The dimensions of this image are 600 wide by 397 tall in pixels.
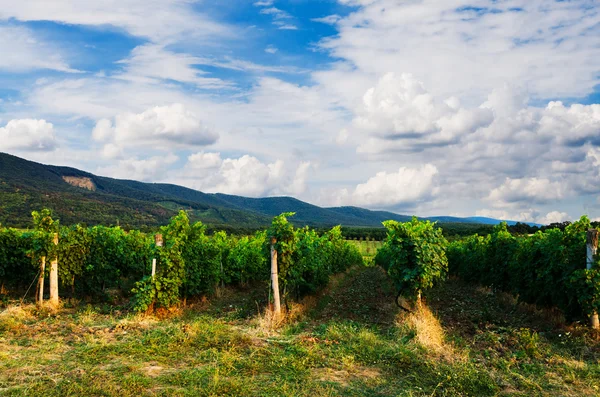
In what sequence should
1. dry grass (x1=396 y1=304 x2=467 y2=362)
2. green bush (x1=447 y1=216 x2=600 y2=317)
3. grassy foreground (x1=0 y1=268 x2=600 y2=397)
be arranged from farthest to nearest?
1. green bush (x1=447 y1=216 x2=600 y2=317)
2. dry grass (x1=396 y1=304 x2=467 y2=362)
3. grassy foreground (x1=0 y1=268 x2=600 y2=397)

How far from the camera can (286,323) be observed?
12.0m

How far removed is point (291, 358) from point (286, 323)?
12.5 feet

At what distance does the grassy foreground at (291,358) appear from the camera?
693 cm

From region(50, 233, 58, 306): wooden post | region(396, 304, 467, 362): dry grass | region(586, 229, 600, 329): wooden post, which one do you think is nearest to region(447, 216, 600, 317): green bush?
region(586, 229, 600, 329): wooden post

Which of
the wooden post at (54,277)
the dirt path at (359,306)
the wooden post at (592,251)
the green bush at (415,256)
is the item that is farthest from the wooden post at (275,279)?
the wooden post at (592,251)

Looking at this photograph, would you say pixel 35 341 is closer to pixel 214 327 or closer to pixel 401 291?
pixel 214 327

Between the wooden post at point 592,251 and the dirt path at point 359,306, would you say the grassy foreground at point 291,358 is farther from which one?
the dirt path at point 359,306

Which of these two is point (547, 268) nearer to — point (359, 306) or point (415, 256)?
point (415, 256)

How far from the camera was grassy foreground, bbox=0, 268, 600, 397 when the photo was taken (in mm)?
A: 6934

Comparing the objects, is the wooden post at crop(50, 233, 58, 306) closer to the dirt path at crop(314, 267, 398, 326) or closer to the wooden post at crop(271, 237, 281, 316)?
the wooden post at crop(271, 237, 281, 316)

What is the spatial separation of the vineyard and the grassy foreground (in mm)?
39

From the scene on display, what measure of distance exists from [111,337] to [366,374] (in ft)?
19.9

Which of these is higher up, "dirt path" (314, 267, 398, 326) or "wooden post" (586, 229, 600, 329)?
"wooden post" (586, 229, 600, 329)

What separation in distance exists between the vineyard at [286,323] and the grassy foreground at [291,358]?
0.13ft
